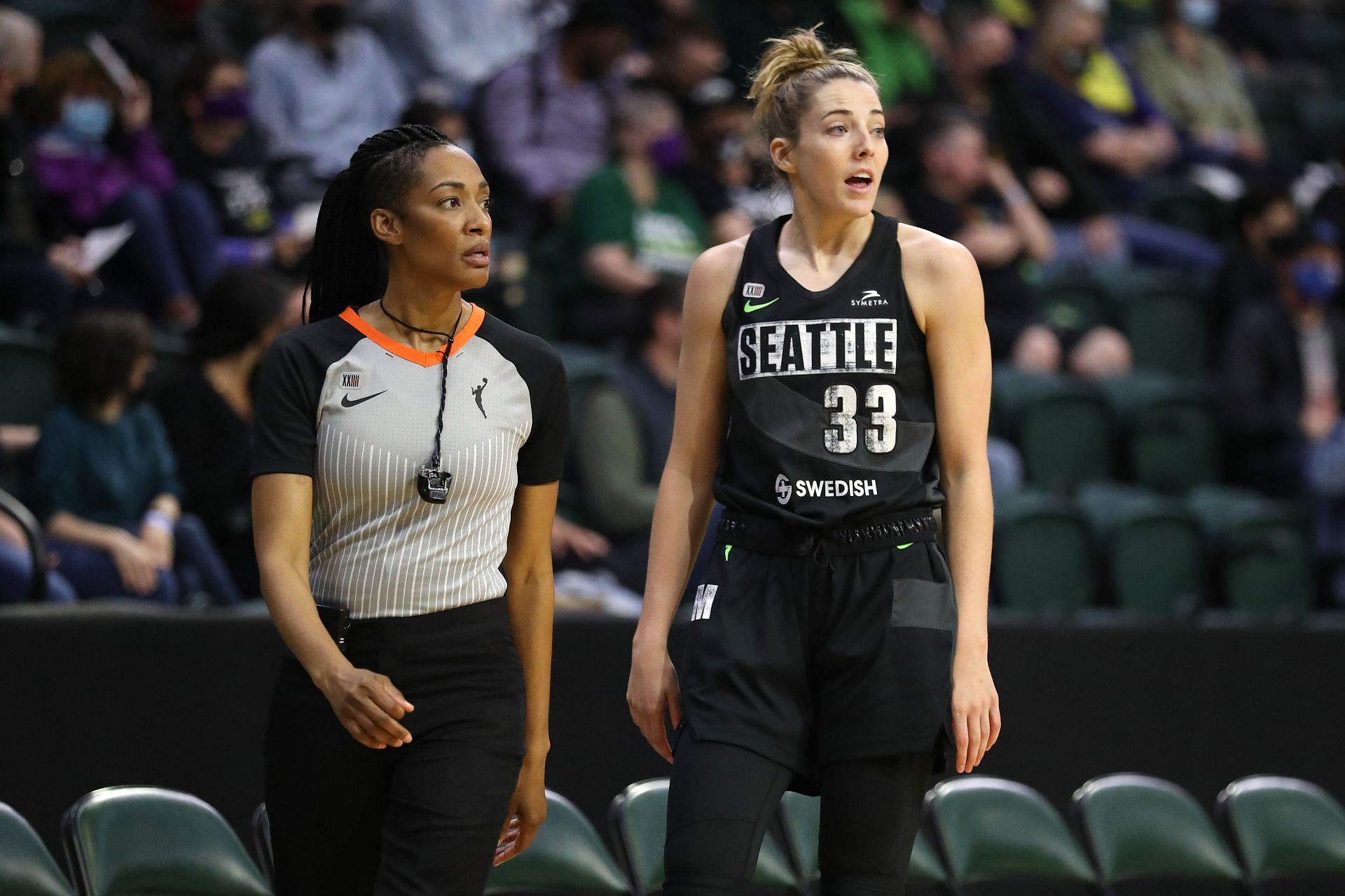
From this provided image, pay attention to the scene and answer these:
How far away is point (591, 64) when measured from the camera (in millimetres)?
8336

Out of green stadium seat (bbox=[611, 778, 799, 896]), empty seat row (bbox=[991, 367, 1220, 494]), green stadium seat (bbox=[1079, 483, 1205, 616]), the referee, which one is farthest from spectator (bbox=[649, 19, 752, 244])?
the referee

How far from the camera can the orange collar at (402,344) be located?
2906 mm

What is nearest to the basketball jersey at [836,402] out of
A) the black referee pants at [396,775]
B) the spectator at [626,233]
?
the black referee pants at [396,775]

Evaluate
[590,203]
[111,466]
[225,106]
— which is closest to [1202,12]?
[590,203]

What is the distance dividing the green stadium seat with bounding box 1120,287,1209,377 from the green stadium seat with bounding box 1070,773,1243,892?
4.32 metres

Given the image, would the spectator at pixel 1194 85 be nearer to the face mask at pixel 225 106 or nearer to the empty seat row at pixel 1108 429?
the empty seat row at pixel 1108 429

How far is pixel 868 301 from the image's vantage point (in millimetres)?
2904

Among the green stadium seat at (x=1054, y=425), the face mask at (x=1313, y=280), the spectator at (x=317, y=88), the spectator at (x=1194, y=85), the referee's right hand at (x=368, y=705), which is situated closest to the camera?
the referee's right hand at (x=368, y=705)

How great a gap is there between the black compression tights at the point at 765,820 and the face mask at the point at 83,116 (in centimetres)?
466

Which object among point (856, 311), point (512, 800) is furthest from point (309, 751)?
point (856, 311)

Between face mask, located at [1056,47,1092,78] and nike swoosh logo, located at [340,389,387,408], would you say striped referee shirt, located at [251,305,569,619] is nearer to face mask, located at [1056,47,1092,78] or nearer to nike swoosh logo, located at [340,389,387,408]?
nike swoosh logo, located at [340,389,387,408]

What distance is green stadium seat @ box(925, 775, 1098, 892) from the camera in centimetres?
450

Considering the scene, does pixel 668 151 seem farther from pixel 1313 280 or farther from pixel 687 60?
pixel 1313 280

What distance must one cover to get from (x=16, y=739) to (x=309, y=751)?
163 cm
